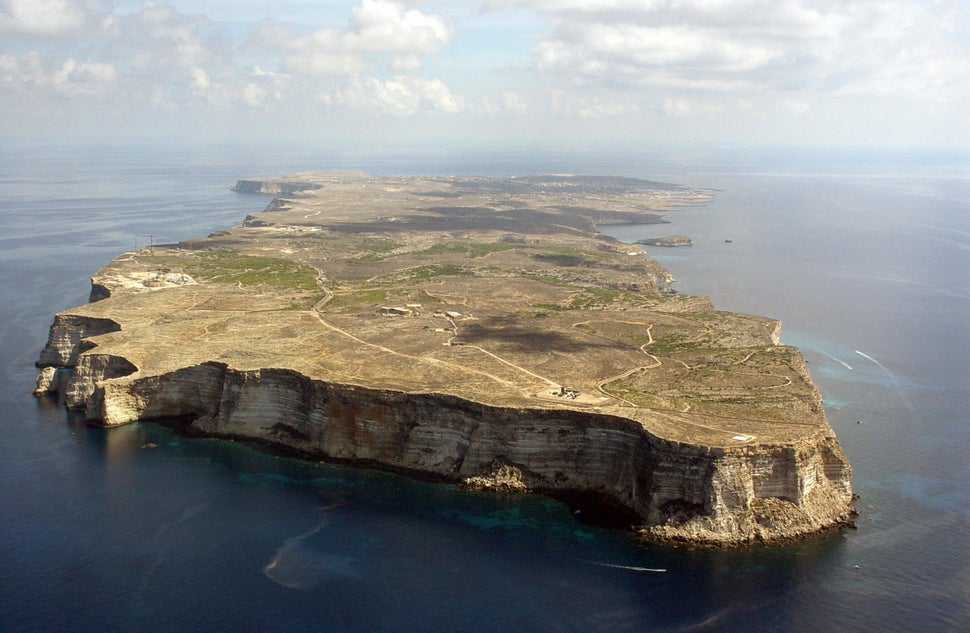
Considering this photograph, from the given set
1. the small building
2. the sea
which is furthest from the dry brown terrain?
the sea

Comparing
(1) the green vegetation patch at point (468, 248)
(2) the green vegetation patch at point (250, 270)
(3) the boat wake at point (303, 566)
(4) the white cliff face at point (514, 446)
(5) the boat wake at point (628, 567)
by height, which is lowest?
(3) the boat wake at point (303, 566)

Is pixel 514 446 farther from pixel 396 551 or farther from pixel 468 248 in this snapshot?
pixel 468 248

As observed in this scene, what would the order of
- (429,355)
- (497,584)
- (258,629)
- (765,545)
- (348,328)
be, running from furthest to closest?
(348,328), (429,355), (765,545), (497,584), (258,629)

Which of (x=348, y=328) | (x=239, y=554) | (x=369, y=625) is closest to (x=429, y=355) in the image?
(x=348, y=328)

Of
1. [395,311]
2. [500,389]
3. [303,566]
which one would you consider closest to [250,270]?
[395,311]

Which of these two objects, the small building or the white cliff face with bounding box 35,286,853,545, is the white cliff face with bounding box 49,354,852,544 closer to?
the white cliff face with bounding box 35,286,853,545

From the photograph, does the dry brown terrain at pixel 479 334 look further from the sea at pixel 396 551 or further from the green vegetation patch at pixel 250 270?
the sea at pixel 396 551

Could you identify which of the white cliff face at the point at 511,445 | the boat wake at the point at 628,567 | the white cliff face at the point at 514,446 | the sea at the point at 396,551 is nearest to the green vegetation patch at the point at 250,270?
the white cliff face at the point at 511,445

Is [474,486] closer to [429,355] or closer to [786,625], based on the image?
[429,355]
